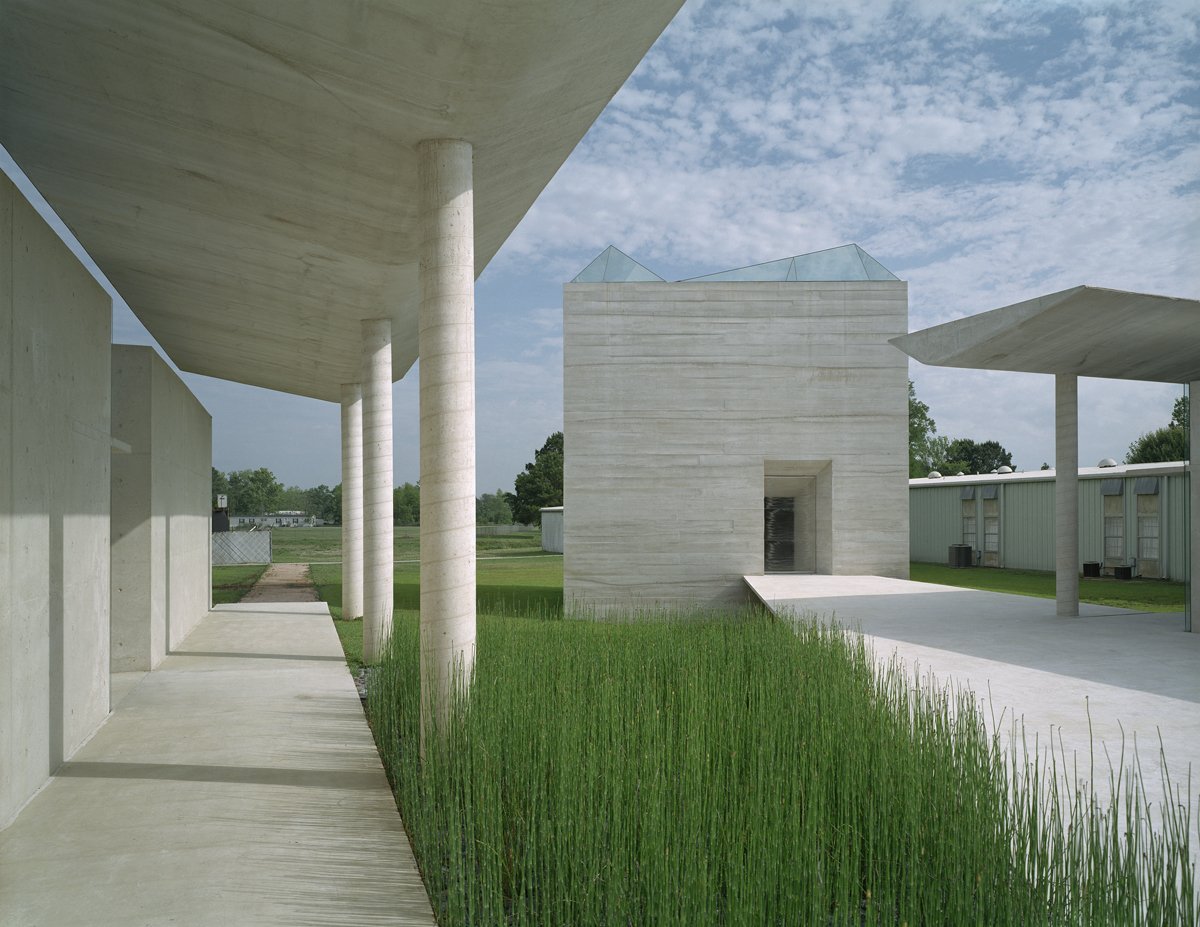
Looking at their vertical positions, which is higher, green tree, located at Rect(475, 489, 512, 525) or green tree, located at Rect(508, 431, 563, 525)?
green tree, located at Rect(508, 431, 563, 525)

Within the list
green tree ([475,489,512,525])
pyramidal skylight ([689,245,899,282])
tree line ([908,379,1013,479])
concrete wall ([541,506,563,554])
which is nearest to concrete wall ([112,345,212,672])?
pyramidal skylight ([689,245,899,282])

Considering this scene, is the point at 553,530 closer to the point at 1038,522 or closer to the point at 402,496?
the point at 1038,522

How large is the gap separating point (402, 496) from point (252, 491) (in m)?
12.2

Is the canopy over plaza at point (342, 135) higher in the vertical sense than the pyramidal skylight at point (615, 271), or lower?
lower

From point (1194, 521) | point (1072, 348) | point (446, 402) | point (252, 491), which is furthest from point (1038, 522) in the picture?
point (252, 491)

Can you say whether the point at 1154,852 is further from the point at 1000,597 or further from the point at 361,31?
the point at 1000,597

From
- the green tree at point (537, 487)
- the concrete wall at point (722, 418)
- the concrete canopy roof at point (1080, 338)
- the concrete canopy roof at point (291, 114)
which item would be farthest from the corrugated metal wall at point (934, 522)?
the green tree at point (537, 487)

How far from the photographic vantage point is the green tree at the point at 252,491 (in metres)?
63.9

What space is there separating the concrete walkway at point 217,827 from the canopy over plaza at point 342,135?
1011 millimetres

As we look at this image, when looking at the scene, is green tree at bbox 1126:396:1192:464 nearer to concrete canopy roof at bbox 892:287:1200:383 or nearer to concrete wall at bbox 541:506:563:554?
concrete wall at bbox 541:506:563:554

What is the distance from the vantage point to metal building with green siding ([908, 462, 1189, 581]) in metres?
14.5

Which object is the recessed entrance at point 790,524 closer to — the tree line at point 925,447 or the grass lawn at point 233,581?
the grass lawn at point 233,581

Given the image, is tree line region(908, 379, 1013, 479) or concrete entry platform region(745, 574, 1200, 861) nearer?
concrete entry platform region(745, 574, 1200, 861)

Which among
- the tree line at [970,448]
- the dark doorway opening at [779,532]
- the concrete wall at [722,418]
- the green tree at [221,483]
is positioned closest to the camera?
the concrete wall at [722,418]
